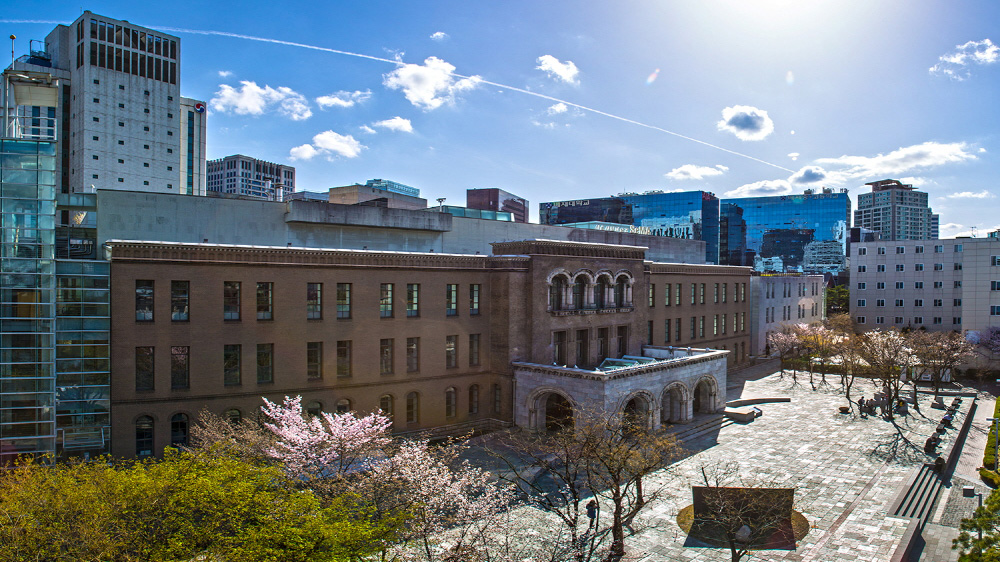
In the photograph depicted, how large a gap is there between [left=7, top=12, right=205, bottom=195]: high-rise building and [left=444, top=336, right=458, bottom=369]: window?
69.2 metres

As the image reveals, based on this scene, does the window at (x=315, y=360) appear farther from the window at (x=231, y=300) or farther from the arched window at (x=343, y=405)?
the window at (x=231, y=300)

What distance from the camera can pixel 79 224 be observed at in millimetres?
40344

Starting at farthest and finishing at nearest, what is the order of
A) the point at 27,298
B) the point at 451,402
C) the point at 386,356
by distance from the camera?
the point at 451,402 < the point at 386,356 < the point at 27,298

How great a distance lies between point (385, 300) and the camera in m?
39.1

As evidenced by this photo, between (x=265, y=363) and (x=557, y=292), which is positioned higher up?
(x=557, y=292)

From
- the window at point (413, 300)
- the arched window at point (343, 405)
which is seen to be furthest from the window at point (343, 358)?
the window at point (413, 300)

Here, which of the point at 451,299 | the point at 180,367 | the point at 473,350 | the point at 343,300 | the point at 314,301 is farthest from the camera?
the point at 473,350

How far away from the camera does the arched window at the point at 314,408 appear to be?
3575 centimetres

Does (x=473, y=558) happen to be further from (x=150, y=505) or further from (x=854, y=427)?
(x=854, y=427)

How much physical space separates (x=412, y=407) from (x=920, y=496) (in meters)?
30.1

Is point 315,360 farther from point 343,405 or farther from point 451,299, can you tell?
point 451,299

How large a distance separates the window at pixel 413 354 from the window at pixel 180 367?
1321cm

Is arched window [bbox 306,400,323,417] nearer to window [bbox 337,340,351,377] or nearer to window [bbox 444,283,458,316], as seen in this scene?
window [bbox 337,340,351,377]

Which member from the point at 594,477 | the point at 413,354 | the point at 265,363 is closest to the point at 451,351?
the point at 413,354
